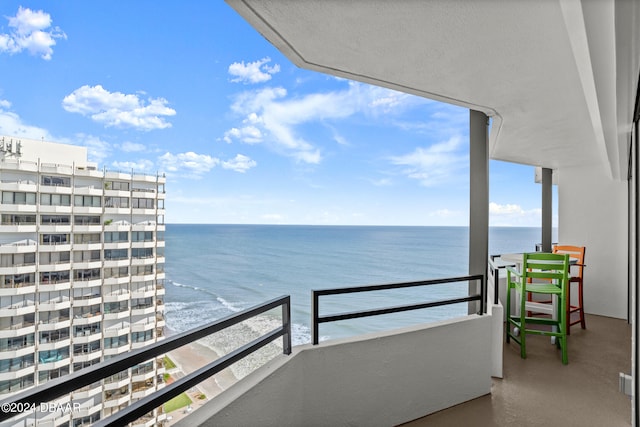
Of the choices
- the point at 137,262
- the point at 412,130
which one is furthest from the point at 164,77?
the point at 412,130

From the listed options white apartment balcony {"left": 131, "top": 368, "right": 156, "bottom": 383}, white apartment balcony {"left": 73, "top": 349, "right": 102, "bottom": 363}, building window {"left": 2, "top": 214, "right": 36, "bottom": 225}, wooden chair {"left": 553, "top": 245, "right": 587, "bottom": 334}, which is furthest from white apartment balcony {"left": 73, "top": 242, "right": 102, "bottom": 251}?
wooden chair {"left": 553, "top": 245, "right": 587, "bottom": 334}

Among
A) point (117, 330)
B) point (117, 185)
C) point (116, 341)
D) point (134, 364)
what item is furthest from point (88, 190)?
point (134, 364)

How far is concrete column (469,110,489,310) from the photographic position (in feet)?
9.03

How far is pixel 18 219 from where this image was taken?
4.34 metres

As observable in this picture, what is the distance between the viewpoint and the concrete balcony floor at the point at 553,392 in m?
2.14

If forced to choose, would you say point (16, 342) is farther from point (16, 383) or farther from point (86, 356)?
point (86, 356)

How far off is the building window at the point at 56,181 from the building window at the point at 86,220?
2.43 feet

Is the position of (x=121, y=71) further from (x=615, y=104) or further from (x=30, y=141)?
(x=615, y=104)

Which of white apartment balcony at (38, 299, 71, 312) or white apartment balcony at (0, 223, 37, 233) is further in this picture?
white apartment balcony at (38, 299, 71, 312)

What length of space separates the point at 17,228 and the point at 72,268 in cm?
161

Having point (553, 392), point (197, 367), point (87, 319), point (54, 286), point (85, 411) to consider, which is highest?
point (54, 286)

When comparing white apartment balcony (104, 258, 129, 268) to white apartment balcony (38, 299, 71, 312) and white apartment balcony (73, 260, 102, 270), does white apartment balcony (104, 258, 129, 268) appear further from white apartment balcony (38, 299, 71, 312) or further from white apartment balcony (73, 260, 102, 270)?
white apartment balcony (38, 299, 71, 312)

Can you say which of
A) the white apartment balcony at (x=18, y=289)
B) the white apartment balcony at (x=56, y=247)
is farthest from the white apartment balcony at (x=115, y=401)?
the white apartment balcony at (x=56, y=247)

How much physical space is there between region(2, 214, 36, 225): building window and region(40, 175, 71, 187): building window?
0.51m
